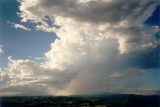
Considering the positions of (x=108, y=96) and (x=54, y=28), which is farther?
(x=108, y=96)

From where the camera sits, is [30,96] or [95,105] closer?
[30,96]

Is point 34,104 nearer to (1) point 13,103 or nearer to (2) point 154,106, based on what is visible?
(1) point 13,103

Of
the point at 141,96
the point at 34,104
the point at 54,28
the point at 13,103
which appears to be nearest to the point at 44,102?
the point at 34,104

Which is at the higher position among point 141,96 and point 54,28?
point 54,28

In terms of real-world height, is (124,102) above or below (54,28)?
below

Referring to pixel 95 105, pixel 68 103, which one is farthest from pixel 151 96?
pixel 68 103

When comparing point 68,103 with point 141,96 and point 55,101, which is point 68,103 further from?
point 141,96
